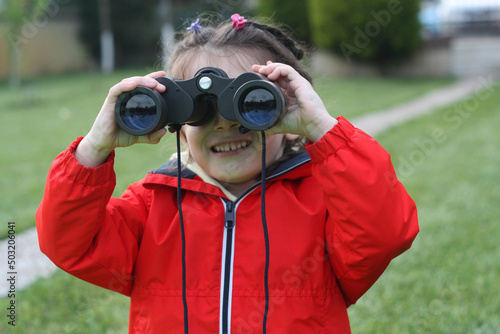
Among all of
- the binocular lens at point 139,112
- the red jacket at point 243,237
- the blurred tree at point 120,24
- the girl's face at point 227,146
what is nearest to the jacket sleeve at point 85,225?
the red jacket at point 243,237

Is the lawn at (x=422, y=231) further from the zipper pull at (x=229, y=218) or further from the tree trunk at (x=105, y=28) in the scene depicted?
the tree trunk at (x=105, y=28)

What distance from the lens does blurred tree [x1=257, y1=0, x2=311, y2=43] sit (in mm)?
15133

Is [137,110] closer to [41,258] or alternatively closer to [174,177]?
[174,177]

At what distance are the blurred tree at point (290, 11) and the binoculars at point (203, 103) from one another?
1417 cm

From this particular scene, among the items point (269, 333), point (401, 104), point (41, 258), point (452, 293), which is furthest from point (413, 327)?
point (401, 104)

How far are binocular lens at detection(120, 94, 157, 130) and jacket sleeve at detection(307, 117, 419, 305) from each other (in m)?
0.41

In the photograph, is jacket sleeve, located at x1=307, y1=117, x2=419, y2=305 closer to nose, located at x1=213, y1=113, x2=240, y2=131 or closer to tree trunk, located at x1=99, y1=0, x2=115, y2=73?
nose, located at x1=213, y1=113, x2=240, y2=131

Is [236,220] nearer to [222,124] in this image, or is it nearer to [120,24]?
[222,124]

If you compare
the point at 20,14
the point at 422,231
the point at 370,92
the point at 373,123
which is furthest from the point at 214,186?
the point at 20,14

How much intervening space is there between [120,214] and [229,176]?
0.33 m

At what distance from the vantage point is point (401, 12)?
12531mm

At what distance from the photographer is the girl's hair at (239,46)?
63.2 inches

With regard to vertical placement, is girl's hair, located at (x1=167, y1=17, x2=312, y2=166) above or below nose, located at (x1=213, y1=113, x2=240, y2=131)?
above

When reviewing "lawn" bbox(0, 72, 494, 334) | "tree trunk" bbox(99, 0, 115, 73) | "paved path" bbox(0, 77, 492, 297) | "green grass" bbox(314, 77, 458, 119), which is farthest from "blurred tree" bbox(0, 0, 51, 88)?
"paved path" bbox(0, 77, 492, 297)
